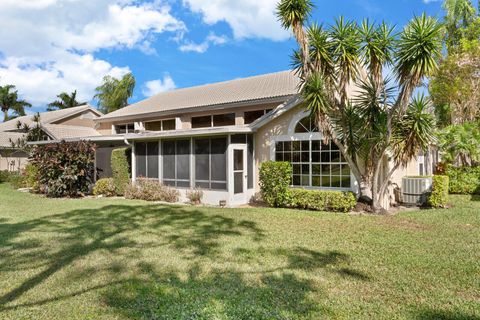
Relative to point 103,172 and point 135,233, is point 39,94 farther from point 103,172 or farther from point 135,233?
point 135,233

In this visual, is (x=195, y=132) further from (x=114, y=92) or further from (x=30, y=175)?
(x=114, y=92)

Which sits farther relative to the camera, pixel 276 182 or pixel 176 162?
→ pixel 176 162

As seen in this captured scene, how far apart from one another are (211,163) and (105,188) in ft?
22.5

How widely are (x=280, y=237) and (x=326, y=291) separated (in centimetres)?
333

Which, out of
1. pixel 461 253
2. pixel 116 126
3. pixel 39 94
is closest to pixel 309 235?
pixel 461 253

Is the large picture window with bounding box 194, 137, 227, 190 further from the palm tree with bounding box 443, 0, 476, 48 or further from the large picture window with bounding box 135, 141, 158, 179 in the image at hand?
the palm tree with bounding box 443, 0, 476, 48

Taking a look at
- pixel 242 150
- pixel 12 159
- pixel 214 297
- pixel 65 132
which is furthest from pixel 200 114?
pixel 12 159

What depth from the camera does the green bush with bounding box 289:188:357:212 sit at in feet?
38.6

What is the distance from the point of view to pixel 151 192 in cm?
1540

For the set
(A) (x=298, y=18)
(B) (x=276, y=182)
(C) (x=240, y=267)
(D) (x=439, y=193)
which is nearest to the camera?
(C) (x=240, y=267)

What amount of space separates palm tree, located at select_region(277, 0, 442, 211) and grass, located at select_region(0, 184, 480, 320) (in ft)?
8.50

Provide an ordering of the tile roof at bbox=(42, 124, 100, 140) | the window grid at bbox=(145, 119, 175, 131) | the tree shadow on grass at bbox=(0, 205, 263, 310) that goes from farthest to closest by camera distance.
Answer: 1. the tile roof at bbox=(42, 124, 100, 140)
2. the window grid at bbox=(145, 119, 175, 131)
3. the tree shadow on grass at bbox=(0, 205, 263, 310)

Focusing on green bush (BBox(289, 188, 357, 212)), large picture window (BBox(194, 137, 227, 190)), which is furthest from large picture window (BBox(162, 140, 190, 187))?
green bush (BBox(289, 188, 357, 212))

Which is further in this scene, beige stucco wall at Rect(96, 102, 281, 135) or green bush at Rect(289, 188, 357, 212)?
beige stucco wall at Rect(96, 102, 281, 135)
